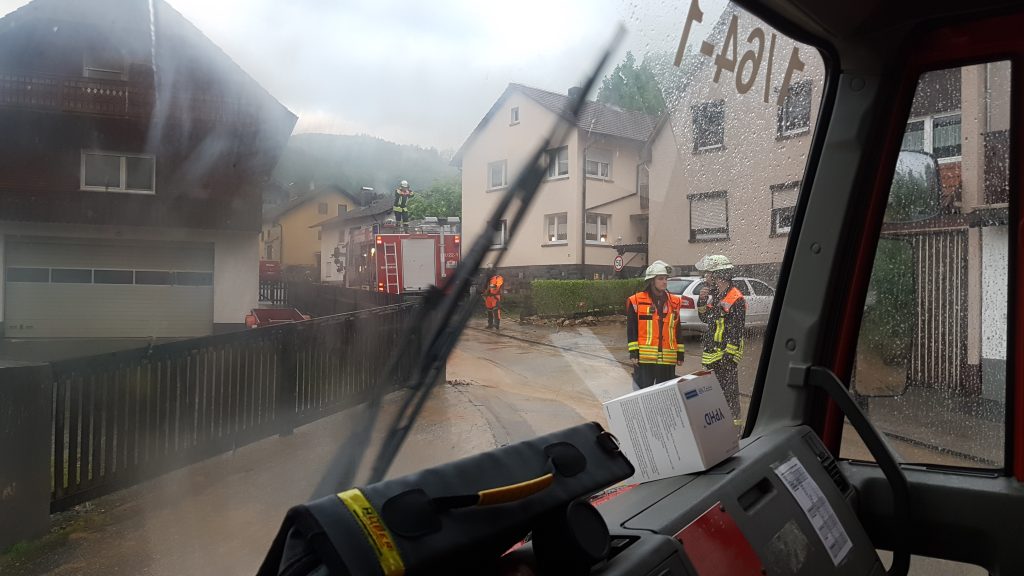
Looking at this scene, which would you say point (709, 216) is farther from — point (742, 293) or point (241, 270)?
point (241, 270)

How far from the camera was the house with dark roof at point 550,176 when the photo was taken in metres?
0.90

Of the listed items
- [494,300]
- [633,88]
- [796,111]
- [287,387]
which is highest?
[796,111]

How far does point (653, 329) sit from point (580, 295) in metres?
0.40

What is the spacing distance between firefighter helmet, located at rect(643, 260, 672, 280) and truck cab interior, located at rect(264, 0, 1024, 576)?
47cm

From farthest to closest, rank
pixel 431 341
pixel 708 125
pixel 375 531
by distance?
1. pixel 708 125
2. pixel 431 341
3. pixel 375 531

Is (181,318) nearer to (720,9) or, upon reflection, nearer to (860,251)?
(720,9)

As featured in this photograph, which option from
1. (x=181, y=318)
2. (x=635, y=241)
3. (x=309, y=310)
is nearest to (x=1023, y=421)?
(x=635, y=241)

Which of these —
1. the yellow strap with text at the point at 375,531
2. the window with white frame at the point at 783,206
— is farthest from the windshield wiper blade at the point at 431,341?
the window with white frame at the point at 783,206

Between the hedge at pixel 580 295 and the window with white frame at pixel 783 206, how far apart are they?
76 centimetres

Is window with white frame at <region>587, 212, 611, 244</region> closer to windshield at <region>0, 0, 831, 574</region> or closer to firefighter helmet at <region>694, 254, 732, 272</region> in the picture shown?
windshield at <region>0, 0, 831, 574</region>

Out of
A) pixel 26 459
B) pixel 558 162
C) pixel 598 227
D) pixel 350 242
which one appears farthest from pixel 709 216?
pixel 26 459

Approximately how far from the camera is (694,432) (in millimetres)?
1547

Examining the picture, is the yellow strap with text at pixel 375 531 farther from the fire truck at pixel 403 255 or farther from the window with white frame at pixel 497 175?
the window with white frame at pixel 497 175

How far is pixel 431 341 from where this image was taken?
0.85 metres
